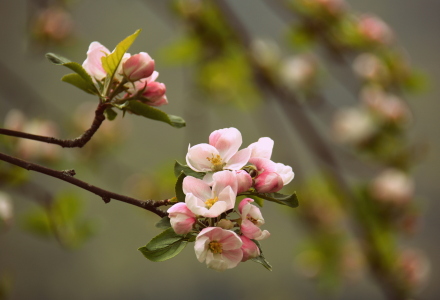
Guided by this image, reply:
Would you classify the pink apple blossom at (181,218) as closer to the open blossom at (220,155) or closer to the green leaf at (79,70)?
the open blossom at (220,155)

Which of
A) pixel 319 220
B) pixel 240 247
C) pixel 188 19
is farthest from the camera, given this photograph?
pixel 319 220

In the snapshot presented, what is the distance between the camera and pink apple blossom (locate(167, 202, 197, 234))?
403mm

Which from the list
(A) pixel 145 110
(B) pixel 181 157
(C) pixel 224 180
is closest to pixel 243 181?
(C) pixel 224 180

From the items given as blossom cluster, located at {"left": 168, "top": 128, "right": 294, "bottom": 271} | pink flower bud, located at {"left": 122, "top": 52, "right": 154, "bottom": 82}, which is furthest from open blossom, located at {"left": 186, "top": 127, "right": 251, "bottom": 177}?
pink flower bud, located at {"left": 122, "top": 52, "right": 154, "bottom": 82}

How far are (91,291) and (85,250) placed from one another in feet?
A: 0.63

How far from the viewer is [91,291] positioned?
2.15 m

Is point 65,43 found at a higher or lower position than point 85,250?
higher

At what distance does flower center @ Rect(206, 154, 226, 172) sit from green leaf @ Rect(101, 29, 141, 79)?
0.14 meters

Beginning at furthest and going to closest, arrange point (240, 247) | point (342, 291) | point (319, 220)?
point (342, 291), point (319, 220), point (240, 247)

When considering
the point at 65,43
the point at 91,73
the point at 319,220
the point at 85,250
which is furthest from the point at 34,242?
the point at 91,73

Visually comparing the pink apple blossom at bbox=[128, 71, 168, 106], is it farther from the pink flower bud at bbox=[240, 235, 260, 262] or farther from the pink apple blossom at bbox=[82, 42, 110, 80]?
the pink flower bud at bbox=[240, 235, 260, 262]

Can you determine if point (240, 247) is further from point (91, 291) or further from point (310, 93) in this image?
point (91, 291)

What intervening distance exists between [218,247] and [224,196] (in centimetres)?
5

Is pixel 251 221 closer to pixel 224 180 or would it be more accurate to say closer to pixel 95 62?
pixel 224 180
